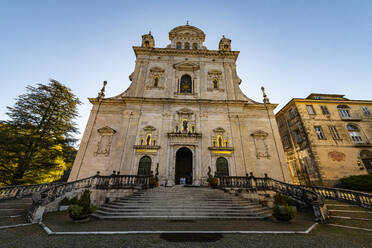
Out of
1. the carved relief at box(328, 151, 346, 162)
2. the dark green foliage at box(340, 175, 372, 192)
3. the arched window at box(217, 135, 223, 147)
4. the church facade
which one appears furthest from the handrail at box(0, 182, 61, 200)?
the carved relief at box(328, 151, 346, 162)

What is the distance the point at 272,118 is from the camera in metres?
18.6

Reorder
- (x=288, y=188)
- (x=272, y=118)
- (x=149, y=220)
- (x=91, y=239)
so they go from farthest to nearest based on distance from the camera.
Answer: (x=272, y=118) → (x=288, y=188) → (x=149, y=220) → (x=91, y=239)

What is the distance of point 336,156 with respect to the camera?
58.3 feet

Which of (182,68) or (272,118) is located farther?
(182,68)

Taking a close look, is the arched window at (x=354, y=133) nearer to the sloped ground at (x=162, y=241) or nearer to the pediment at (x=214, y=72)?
the pediment at (x=214, y=72)

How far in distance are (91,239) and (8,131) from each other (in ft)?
60.1

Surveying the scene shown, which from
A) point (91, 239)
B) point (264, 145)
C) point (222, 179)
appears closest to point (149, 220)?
point (91, 239)

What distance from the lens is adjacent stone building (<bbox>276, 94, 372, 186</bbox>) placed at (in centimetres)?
1733

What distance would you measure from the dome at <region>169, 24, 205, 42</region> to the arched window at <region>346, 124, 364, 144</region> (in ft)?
86.3

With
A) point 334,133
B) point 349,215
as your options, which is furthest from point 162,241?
point 334,133

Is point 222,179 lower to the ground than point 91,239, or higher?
higher

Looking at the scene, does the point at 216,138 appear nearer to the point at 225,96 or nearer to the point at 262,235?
the point at 225,96

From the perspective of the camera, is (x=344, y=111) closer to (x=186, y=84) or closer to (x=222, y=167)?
(x=222, y=167)

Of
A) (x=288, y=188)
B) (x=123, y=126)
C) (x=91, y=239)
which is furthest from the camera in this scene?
(x=123, y=126)
